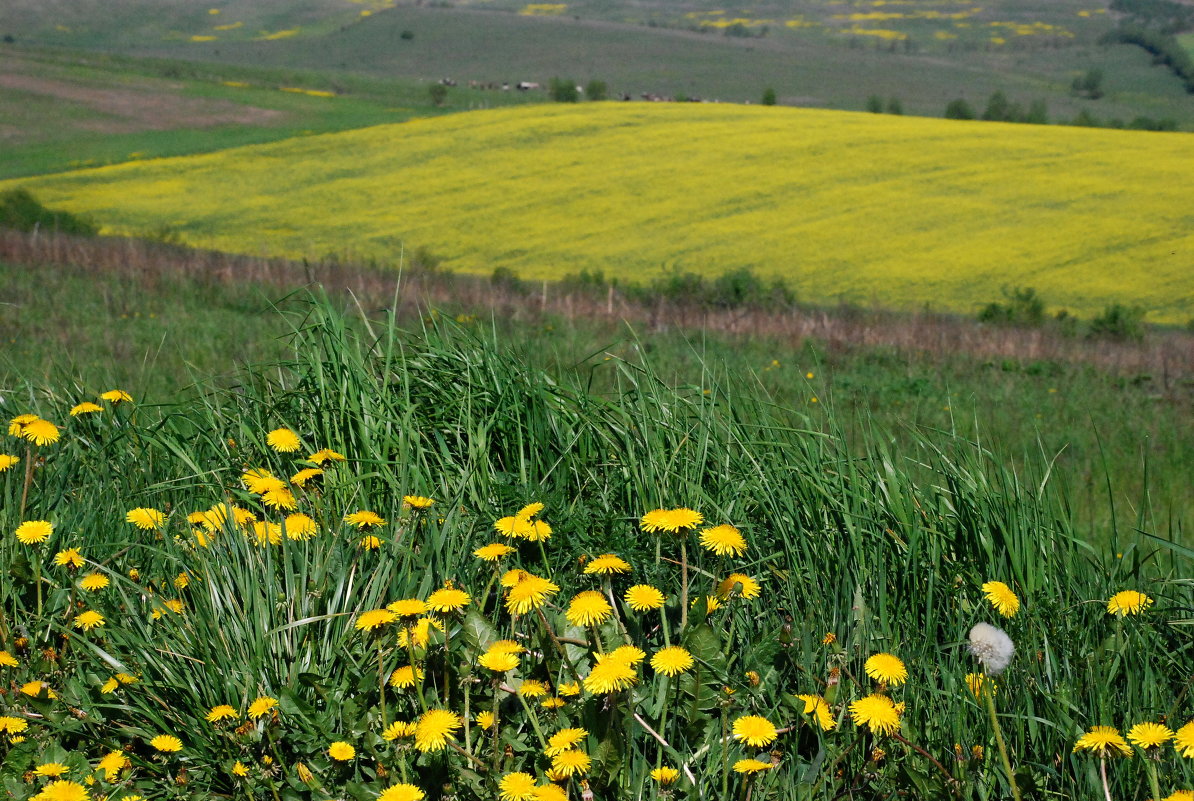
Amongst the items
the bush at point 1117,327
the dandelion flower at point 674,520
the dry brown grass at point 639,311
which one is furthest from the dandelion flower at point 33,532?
the bush at point 1117,327

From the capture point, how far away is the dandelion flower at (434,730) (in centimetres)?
167

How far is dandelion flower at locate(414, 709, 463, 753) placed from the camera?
1.67 metres

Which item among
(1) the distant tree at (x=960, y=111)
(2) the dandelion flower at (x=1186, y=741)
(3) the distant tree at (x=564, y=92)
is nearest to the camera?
(2) the dandelion flower at (x=1186, y=741)

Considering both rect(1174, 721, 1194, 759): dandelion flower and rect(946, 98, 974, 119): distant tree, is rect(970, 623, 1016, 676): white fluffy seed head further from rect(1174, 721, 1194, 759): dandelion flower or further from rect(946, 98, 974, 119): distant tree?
rect(946, 98, 974, 119): distant tree

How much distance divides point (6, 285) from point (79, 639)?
12291 mm

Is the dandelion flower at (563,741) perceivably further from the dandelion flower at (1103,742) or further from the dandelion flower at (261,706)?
the dandelion flower at (1103,742)

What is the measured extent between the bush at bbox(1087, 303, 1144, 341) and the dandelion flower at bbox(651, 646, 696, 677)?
58.2ft

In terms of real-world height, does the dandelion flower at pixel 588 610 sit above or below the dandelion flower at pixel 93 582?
above

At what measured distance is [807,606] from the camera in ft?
7.84

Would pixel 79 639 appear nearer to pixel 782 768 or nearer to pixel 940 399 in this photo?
pixel 782 768

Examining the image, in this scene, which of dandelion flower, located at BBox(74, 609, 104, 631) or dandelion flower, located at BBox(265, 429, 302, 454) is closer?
dandelion flower, located at BBox(74, 609, 104, 631)

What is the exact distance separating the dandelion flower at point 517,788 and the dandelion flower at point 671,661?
0.27 m

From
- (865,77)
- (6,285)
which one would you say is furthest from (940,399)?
(865,77)

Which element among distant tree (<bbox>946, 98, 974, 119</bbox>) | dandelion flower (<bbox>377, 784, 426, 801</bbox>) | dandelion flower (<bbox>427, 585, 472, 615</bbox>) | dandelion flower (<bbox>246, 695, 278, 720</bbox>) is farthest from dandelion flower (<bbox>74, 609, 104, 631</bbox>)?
distant tree (<bbox>946, 98, 974, 119</bbox>)
